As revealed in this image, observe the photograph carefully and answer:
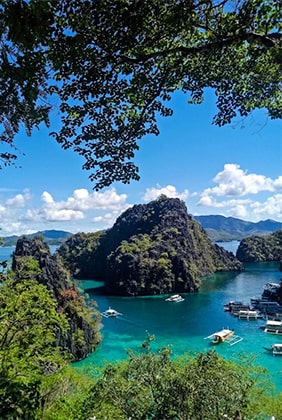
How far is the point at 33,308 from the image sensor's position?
271 inches

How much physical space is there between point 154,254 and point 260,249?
3588cm

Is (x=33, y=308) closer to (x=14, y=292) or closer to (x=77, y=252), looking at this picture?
(x=14, y=292)

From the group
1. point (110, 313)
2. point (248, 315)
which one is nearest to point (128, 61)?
point (248, 315)

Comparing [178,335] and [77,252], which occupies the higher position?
A: [77,252]

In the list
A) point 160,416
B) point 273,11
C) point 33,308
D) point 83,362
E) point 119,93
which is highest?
point 273,11

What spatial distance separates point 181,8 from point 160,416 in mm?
8368

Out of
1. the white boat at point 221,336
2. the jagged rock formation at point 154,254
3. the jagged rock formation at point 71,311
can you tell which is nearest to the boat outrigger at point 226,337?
the white boat at point 221,336

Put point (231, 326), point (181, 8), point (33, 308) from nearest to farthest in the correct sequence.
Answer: point (181, 8), point (33, 308), point (231, 326)

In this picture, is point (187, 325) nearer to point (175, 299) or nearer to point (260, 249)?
point (175, 299)

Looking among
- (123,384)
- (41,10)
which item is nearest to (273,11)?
(41,10)

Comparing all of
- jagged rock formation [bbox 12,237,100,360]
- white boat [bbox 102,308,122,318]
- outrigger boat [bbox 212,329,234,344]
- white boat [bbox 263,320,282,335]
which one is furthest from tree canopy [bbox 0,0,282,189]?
white boat [bbox 102,308,122,318]

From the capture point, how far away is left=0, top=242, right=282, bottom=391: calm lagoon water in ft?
78.5

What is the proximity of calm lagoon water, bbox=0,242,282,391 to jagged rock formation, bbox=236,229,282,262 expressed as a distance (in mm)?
23070

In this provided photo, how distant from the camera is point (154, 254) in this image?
5253cm
